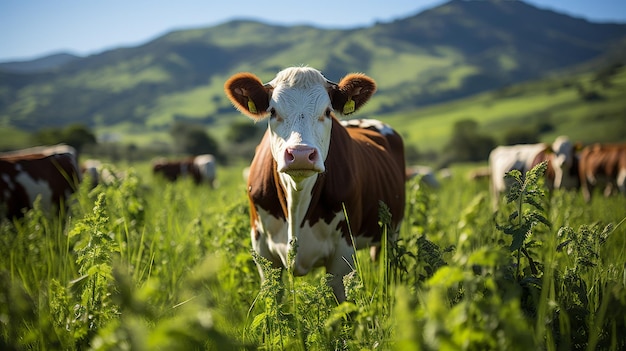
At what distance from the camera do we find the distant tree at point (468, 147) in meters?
56.7

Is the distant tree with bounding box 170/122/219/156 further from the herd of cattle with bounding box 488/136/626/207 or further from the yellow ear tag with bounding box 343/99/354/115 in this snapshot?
the yellow ear tag with bounding box 343/99/354/115

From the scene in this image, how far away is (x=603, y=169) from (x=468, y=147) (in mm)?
47505

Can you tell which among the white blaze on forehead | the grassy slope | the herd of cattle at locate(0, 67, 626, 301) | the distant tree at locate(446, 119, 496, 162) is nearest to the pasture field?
the herd of cattle at locate(0, 67, 626, 301)

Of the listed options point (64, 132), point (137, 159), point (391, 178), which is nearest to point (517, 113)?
point (137, 159)

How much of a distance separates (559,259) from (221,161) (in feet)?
193

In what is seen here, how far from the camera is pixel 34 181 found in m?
7.01

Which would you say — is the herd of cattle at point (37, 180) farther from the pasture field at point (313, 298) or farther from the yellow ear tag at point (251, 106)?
the yellow ear tag at point (251, 106)

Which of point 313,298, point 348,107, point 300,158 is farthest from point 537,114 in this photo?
point 313,298

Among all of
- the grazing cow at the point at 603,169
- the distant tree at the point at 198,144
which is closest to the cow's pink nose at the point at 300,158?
the grazing cow at the point at 603,169

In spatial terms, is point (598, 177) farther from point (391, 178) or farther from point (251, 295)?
point (251, 295)

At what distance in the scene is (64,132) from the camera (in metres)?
55.4

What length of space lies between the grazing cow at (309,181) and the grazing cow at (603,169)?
11604mm

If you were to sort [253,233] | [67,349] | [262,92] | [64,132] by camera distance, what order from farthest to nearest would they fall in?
[64,132], [253,233], [262,92], [67,349]

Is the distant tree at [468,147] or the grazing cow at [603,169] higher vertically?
the grazing cow at [603,169]
